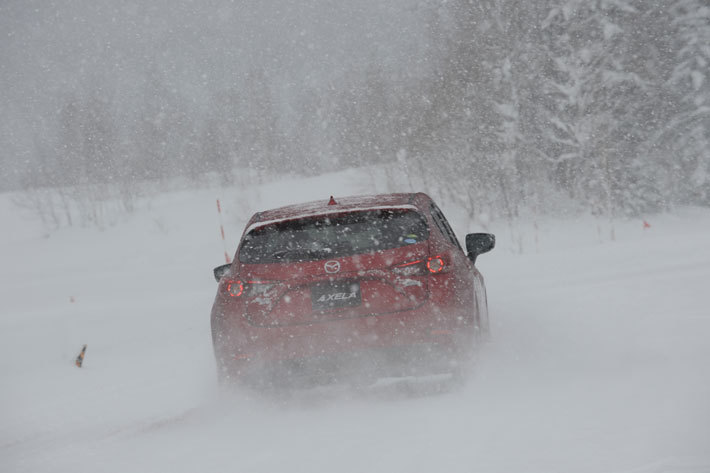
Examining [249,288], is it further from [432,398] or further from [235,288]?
[432,398]

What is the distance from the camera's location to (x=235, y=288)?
478cm

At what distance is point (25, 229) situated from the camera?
4047 cm

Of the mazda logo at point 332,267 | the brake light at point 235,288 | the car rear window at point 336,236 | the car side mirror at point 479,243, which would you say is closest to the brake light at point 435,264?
the car rear window at point 336,236

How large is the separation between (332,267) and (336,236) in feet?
0.90

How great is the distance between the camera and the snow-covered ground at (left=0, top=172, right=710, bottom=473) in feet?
12.4

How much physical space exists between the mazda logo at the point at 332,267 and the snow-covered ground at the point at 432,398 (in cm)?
99

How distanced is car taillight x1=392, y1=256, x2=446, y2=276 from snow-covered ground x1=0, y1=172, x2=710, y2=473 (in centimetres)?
92

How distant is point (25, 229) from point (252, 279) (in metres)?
40.1

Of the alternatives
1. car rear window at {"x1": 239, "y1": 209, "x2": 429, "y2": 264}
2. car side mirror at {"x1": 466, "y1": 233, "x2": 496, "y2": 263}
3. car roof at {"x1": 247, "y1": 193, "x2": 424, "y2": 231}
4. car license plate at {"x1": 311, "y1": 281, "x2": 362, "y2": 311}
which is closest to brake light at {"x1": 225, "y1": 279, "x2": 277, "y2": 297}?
car rear window at {"x1": 239, "y1": 209, "x2": 429, "y2": 264}

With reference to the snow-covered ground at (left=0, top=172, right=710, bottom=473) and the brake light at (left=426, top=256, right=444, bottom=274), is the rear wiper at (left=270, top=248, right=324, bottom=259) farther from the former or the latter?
the snow-covered ground at (left=0, top=172, right=710, bottom=473)

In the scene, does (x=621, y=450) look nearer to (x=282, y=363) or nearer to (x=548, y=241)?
(x=282, y=363)

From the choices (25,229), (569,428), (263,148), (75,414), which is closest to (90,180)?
(25,229)

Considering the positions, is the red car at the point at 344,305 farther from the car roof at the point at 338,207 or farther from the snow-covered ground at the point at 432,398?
the snow-covered ground at the point at 432,398

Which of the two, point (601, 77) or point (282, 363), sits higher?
point (601, 77)
